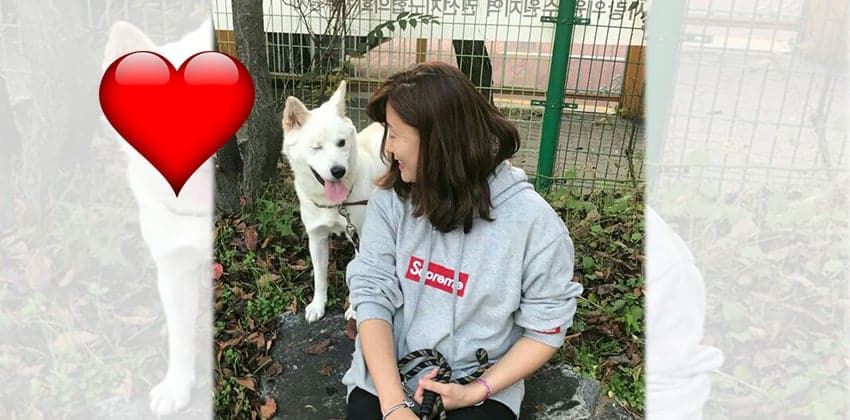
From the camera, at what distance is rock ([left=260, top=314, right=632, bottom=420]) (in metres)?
2.29

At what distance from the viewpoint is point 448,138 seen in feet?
5.23

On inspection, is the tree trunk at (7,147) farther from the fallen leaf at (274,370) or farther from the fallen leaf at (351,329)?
the fallen leaf at (351,329)

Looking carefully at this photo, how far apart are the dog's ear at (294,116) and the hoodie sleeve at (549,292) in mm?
1154

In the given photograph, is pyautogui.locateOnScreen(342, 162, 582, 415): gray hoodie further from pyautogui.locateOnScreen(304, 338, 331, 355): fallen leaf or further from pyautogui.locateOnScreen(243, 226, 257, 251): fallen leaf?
pyautogui.locateOnScreen(243, 226, 257, 251): fallen leaf

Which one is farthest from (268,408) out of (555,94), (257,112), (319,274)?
(555,94)

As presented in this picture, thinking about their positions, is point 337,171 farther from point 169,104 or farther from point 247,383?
point 247,383

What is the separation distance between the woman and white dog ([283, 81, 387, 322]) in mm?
543

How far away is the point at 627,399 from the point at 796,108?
7.49ft

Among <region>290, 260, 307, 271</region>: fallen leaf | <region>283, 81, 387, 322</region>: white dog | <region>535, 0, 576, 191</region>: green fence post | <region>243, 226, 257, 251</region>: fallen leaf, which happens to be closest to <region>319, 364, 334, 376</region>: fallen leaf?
<region>283, 81, 387, 322</region>: white dog

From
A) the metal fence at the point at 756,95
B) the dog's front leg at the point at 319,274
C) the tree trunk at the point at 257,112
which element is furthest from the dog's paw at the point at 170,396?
the metal fence at the point at 756,95

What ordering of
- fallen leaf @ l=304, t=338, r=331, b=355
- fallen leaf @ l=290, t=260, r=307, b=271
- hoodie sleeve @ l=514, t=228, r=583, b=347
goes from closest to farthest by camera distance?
hoodie sleeve @ l=514, t=228, r=583, b=347, fallen leaf @ l=304, t=338, r=331, b=355, fallen leaf @ l=290, t=260, r=307, b=271

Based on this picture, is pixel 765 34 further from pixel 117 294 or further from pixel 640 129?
pixel 117 294

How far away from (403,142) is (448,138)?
0.12m

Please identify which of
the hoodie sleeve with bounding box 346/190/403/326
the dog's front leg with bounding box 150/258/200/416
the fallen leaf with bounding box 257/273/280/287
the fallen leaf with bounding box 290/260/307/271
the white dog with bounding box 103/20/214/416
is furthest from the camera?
the fallen leaf with bounding box 290/260/307/271
